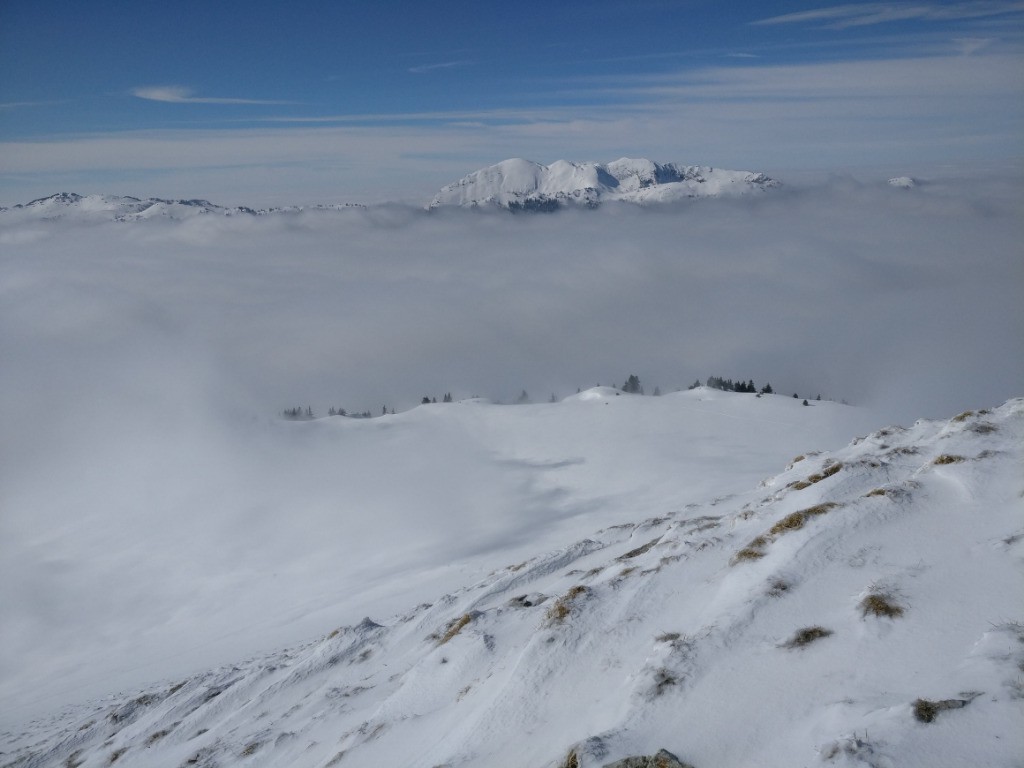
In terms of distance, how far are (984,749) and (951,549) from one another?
7420 millimetres

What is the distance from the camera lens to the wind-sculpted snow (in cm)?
1148

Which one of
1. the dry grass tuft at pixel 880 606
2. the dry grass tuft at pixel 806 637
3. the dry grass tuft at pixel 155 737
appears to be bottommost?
the dry grass tuft at pixel 155 737

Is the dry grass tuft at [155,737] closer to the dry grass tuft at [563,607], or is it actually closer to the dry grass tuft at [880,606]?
the dry grass tuft at [563,607]

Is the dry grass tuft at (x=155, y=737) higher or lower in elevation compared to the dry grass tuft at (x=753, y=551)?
lower

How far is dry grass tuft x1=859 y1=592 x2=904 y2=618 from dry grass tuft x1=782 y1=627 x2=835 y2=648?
3.37 feet

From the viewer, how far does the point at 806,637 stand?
14.1 meters

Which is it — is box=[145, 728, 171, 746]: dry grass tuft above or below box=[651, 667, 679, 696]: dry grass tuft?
below

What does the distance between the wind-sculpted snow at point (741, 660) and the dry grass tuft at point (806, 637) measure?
0.13ft

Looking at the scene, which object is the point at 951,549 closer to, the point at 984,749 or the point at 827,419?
the point at 984,749

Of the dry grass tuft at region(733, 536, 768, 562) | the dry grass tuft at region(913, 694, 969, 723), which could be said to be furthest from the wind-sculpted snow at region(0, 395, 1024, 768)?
the dry grass tuft at region(733, 536, 768, 562)

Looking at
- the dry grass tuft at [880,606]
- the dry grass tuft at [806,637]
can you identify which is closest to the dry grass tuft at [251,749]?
the dry grass tuft at [806,637]

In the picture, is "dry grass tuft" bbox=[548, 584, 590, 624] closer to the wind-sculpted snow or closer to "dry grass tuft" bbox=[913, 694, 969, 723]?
the wind-sculpted snow

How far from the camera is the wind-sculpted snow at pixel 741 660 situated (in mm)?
11477

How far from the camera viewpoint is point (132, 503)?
9156 cm
